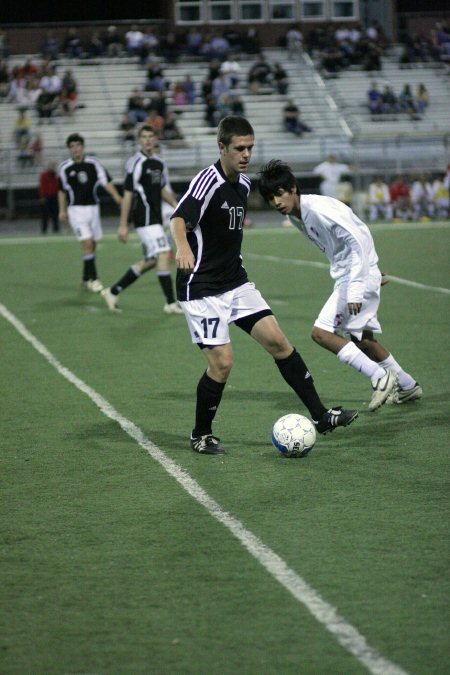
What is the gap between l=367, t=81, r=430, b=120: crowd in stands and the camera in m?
38.0

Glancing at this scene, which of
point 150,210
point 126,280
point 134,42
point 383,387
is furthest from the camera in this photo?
point 134,42

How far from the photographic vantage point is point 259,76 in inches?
1543

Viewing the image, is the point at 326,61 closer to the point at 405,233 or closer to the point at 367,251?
the point at 405,233

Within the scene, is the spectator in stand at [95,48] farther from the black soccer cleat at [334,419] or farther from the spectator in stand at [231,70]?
the black soccer cleat at [334,419]

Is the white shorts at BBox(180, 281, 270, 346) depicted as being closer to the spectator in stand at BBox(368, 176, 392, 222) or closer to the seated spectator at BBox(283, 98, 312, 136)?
the spectator in stand at BBox(368, 176, 392, 222)

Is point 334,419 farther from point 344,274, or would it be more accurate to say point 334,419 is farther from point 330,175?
point 330,175

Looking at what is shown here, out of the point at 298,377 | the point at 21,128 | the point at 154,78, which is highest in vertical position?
the point at 154,78

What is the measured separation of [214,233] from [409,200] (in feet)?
81.6

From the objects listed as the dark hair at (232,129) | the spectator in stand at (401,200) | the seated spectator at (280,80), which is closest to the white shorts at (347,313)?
the dark hair at (232,129)

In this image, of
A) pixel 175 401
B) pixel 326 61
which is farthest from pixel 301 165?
pixel 175 401

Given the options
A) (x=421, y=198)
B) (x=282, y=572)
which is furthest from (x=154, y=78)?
(x=282, y=572)

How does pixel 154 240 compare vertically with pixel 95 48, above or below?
below

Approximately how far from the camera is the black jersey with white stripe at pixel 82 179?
15.7 meters

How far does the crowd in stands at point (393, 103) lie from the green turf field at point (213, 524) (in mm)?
28120
